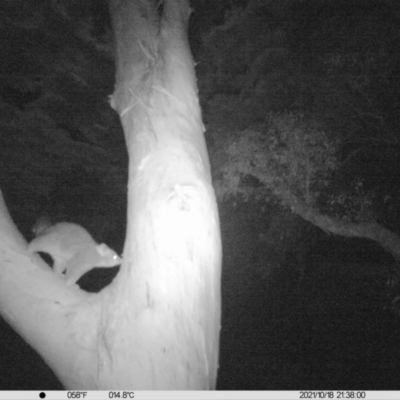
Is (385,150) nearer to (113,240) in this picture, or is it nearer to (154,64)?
(154,64)

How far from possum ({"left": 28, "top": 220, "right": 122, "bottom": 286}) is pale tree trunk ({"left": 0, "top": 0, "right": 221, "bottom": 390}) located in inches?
11.1

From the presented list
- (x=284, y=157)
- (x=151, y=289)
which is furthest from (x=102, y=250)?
(x=284, y=157)

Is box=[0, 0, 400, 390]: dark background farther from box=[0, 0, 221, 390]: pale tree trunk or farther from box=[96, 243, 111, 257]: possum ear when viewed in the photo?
box=[96, 243, 111, 257]: possum ear

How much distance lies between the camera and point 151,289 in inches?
57.4

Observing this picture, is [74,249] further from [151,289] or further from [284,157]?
[284,157]

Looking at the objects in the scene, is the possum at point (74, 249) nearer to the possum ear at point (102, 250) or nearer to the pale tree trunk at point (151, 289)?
the possum ear at point (102, 250)

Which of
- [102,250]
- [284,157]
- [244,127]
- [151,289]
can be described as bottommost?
[151,289]

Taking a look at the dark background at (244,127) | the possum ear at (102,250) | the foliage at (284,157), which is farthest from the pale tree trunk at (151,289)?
the foliage at (284,157)

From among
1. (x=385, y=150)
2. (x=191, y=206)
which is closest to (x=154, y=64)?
(x=191, y=206)

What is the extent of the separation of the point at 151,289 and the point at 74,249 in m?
1.02

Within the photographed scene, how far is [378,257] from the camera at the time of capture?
7352 millimetres

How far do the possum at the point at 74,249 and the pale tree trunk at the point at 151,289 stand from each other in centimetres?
28

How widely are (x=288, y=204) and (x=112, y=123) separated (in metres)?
2.72

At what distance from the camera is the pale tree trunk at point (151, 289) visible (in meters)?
1.39
